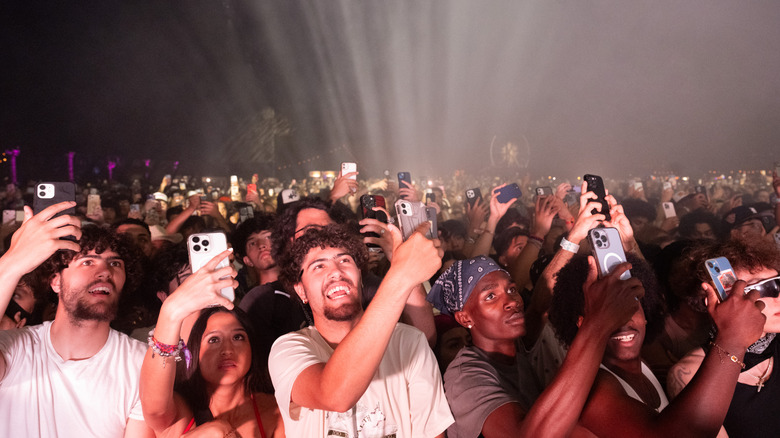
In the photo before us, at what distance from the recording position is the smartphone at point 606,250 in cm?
205

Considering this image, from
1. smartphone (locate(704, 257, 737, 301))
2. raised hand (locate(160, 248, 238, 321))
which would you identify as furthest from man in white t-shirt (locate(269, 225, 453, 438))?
smartphone (locate(704, 257, 737, 301))

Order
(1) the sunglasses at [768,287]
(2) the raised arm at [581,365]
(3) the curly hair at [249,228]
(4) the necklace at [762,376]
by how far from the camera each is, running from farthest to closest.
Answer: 1. (3) the curly hair at [249,228]
2. (4) the necklace at [762,376]
3. (1) the sunglasses at [768,287]
4. (2) the raised arm at [581,365]

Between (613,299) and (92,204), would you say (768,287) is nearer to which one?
(613,299)

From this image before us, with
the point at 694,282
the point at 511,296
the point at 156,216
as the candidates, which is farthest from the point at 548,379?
the point at 156,216

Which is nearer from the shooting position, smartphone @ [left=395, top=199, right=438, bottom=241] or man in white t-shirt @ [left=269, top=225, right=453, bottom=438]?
man in white t-shirt @ [left=269, top=225, right=453, bottom=438]

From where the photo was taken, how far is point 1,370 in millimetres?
2277

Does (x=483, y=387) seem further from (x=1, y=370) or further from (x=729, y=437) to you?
(x=1, y=370)

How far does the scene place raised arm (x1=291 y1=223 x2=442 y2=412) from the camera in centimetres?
156

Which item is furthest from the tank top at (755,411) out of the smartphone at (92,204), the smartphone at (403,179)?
the smartphone at (92,204)

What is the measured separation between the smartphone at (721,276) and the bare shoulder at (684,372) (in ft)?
1.88

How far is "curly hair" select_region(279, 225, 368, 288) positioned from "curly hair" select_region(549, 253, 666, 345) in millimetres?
1157

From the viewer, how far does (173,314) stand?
1881 millimetres

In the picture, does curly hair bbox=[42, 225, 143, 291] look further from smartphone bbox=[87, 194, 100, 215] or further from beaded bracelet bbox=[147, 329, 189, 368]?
smartphone bbox=[87, 194, 100, 215]

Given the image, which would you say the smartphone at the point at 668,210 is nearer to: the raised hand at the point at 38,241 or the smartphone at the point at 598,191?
the smartphone at the point at 598,191
